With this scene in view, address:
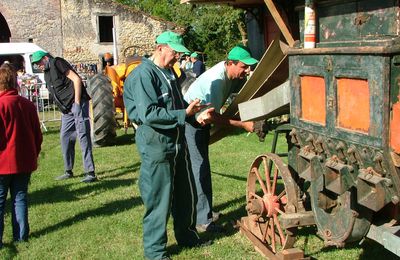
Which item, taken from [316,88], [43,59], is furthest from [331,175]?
[43,59]

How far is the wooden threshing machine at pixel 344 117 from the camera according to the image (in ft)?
8.61

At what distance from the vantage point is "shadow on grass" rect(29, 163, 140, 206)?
629cm

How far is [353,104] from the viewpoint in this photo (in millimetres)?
2865

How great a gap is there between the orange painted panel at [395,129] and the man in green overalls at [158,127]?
1.66m

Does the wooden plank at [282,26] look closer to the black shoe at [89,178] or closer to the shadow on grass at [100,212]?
the shadow on grass at [100,212]

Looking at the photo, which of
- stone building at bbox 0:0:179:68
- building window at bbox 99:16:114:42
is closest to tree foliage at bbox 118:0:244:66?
stone building at bbox 0:0:179:68

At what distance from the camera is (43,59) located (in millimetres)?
7051

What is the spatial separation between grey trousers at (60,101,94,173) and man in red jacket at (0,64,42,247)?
2.21m

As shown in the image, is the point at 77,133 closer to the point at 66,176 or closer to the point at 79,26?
the point at 66,176

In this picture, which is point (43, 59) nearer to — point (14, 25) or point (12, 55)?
point (12, 55)

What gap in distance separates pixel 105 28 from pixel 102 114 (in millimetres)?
19826

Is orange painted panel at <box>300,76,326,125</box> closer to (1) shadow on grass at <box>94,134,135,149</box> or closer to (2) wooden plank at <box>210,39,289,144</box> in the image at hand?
(2) wooden plank at <box>210,39,289,144</box>

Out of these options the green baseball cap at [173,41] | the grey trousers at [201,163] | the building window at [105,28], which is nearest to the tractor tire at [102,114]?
the grey trousers at [201,163]

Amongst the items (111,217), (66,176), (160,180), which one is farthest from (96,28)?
(160,180)
